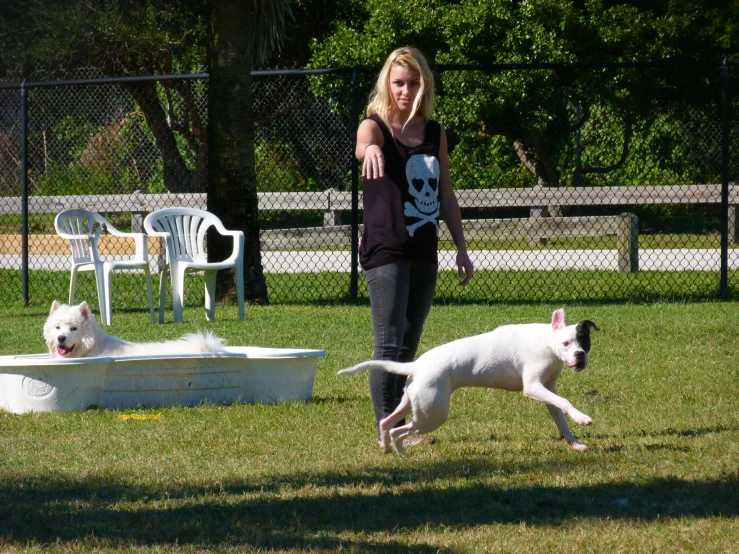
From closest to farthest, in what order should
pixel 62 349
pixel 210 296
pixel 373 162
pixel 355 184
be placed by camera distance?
pixel 373 162
pixel 62 349
pixel 210 296
pixel 355 184

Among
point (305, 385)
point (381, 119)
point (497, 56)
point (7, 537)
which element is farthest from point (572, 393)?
point (497, 56)

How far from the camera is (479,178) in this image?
18.1m

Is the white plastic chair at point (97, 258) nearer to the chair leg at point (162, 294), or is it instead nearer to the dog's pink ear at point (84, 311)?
the chair leg at point (162, 294)

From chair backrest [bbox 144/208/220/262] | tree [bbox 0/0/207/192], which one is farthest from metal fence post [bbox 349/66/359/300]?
tree [bbox 0/0/207/192]

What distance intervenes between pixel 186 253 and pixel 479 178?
8.50 m

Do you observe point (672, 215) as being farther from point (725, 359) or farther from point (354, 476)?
point (354, 476)

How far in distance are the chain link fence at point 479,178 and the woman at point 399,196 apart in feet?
20.0

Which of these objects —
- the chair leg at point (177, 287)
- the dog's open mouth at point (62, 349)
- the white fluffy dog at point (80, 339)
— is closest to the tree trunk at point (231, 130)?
the chair leg at point (177, 287)

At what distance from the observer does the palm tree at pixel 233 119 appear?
10961 mm

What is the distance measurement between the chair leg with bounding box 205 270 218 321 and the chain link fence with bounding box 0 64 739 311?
5.68ft

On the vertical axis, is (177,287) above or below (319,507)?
above

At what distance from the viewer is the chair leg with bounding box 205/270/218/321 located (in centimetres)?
1014

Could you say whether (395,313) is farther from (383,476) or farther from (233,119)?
(233,119)

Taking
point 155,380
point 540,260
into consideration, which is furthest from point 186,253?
point 540,260
